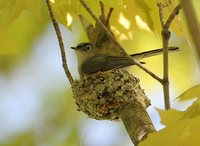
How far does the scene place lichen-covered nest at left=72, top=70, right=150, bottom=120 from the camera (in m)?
3.25

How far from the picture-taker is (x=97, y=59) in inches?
178

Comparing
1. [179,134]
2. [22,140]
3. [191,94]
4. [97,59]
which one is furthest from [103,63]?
[179,134]

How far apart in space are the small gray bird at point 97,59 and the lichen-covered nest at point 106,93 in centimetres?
26

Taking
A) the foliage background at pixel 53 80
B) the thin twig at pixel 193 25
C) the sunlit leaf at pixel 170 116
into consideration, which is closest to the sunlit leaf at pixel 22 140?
the foliage background at pixel 53 80

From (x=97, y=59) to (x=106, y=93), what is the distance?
105 cm

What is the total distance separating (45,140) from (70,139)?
1.22 feet

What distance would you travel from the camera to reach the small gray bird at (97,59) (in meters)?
4.12

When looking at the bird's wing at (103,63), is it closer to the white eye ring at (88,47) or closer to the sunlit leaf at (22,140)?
the white eye ring at (88,47)

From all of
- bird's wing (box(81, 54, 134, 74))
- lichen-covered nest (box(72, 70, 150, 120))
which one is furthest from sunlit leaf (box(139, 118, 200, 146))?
bird's wing (box(81, 54, 134, 74))

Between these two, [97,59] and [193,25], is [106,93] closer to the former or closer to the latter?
[97,59]

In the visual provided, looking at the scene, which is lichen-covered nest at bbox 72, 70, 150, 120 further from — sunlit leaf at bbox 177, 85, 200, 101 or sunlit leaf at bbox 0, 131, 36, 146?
sunlit leaf at bbox 177, 85, 200, 101

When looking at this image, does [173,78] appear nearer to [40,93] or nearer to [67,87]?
[67,87]

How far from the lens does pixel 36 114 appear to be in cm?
533

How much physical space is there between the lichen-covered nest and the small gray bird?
259 mm
